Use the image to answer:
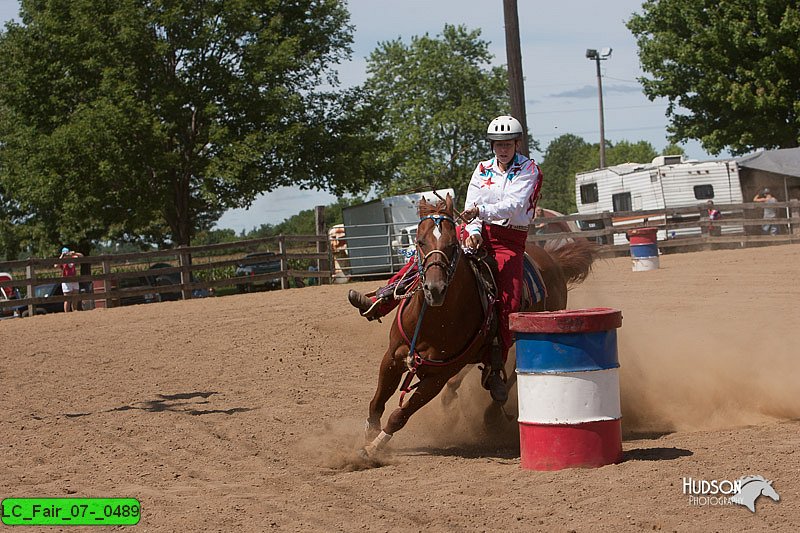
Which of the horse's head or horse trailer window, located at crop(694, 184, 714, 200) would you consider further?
horse trailer window, located at crop(694, 184, 714, 200)

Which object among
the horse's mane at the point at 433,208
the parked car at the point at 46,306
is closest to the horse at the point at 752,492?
the horse's mane at the point at 433,208

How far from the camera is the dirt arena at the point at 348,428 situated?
5.15 m

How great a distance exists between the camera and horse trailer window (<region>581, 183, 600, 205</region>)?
114 feet

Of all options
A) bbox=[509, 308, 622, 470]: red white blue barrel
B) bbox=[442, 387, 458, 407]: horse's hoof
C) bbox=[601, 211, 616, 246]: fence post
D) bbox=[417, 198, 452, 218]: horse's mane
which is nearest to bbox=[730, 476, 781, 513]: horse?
bbox=[509, 308, 622, 470]: red white blue barrel

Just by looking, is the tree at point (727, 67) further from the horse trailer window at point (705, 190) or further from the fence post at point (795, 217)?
the fence post at point (795, 217)

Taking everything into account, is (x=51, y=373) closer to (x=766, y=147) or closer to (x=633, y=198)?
(x=633, y=198)

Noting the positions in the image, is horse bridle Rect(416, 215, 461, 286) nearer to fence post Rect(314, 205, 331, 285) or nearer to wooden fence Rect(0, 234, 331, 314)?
wooden fence Rect(0, 234, 331, 314)

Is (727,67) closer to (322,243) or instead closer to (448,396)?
(322,243)

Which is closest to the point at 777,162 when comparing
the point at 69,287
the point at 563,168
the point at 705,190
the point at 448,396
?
the point at 705,190

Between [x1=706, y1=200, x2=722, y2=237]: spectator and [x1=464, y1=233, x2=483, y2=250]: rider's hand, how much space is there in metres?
20.5

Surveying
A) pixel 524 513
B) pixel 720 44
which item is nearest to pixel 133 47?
pixel 720 44

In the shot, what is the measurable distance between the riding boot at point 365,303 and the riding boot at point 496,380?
995 millimetres

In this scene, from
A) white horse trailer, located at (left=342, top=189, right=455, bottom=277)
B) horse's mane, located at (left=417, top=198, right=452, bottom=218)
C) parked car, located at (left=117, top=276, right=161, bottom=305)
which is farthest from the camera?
white horse trailer, located at (left=342, top=189, right=455, bottom=277)

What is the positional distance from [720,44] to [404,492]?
32.5m
